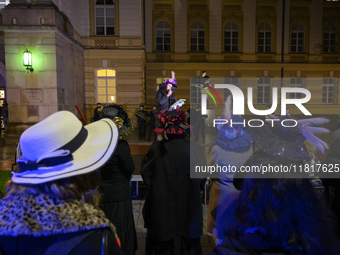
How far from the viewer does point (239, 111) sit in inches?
178

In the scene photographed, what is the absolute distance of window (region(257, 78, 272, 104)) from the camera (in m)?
21.8

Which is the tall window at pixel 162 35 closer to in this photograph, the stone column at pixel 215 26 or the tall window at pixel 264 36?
the stone column at pixel 215 26

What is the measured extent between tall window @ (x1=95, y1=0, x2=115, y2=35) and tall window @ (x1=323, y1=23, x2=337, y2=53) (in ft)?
60.8

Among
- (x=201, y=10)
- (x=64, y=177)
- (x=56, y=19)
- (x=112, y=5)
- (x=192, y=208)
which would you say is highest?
(x=201, y=10)

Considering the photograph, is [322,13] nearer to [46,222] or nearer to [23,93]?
[23,93]

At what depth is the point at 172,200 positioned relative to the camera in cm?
267

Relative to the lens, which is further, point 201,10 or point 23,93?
point 201,10

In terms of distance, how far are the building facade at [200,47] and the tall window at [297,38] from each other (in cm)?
8

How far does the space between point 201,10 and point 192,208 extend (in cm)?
2132

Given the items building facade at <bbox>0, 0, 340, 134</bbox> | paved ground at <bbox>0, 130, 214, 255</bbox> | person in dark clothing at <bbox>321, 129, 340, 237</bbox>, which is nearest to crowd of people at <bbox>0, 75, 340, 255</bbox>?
person in dark clothing at <bbox>321, 129, 340, 237</bbox>

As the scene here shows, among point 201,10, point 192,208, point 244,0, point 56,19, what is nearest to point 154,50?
point 201,10

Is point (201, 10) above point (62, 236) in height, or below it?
above

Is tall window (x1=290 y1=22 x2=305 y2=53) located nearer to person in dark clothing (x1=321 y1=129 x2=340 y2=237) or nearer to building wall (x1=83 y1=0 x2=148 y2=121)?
building wall (x1=83 y1=0 x2=148 y2=121)

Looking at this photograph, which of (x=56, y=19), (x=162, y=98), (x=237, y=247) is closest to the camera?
(x=237, y=247)
